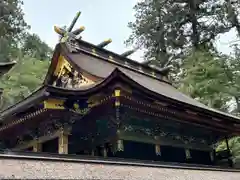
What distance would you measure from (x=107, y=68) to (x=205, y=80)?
784 centimetres

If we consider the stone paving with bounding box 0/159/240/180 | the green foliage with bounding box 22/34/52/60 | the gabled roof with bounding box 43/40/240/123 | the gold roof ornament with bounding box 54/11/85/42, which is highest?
the green foliage with bounding box 22/34/52/60

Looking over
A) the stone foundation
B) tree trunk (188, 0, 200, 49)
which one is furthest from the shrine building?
tree trunk (188, 0, 200, 49)

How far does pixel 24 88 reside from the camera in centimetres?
1554

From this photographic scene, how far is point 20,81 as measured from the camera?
1605 centimetres

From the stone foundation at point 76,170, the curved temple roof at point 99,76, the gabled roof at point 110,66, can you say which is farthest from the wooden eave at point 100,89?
the stone foundation at point 76,170

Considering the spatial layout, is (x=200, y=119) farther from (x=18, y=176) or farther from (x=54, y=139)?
(x=18, y=176)

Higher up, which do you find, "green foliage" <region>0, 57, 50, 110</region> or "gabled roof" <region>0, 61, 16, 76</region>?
"green foliage" <region>0, 57, 50, 110</region>

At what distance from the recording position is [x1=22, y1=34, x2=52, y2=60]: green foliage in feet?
79.6

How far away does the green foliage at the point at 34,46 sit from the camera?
79.6 ft

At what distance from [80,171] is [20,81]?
13367 millimetres

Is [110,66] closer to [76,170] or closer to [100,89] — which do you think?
[100,89]

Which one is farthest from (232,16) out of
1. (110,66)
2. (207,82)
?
(110,66)

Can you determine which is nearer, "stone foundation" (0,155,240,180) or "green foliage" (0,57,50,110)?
"stone foundation" (0,155,240,180)

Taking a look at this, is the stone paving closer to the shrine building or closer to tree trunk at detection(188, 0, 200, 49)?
the shrine building
